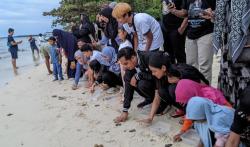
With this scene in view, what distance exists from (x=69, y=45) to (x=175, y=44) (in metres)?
3.96

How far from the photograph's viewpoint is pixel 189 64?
16.0 ft

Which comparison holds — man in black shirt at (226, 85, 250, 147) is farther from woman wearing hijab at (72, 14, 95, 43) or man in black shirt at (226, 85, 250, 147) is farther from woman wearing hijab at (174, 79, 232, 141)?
woman wearing hijab at (72, 14, 95, 43)

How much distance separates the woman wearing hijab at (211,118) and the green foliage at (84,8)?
10376 mm

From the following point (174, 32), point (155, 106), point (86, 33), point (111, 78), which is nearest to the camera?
point (155, 106)

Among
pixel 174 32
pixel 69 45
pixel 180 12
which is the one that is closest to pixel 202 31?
pixel 180 12

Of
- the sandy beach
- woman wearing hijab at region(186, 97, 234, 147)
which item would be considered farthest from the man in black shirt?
the sandy beach

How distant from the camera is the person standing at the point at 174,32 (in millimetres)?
5227

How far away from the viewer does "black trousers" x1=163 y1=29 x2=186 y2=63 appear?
5320 millimetres

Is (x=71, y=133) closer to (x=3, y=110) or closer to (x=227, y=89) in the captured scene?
(x=227, y=89)

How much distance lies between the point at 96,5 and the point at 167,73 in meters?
11.3

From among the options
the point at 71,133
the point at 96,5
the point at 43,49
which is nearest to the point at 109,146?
the point at 71,133

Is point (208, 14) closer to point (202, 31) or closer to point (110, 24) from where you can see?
point (202, 31)

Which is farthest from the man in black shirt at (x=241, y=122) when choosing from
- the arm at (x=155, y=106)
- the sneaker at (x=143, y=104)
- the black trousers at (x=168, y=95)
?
the sneaker at (x=143, y=104)

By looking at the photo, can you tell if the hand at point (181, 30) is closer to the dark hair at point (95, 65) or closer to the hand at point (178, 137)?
the hand at point (178, 137)
